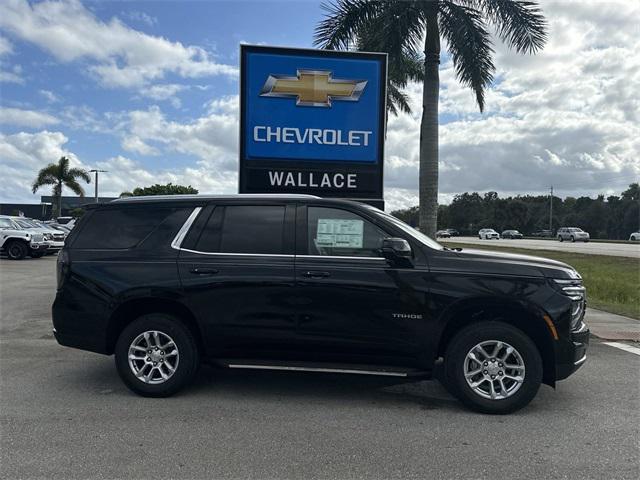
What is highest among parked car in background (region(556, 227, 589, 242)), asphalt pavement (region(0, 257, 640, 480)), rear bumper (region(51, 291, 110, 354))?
parked car in background (region(556, 227, 589, 242))

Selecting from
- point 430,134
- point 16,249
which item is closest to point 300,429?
point 430,134

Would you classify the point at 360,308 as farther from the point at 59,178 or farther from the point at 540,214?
the point at 540,214

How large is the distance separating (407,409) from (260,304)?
5.35 feet

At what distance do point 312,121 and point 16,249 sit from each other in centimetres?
1545

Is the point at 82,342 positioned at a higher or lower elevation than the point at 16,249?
lower

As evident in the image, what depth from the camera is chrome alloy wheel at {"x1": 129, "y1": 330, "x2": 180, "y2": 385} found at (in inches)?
189

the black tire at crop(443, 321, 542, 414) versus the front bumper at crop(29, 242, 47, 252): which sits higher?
the front bumper at crop(29, 242, 47, 252)

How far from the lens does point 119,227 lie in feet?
16.6

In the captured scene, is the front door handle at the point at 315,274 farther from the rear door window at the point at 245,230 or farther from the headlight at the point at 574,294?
the headlight at the point at 574,294

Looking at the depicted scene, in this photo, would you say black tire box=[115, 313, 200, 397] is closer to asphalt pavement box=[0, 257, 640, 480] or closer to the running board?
asphalt pavement box=[0, 257, 640, 480]

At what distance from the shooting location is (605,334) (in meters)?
7.86

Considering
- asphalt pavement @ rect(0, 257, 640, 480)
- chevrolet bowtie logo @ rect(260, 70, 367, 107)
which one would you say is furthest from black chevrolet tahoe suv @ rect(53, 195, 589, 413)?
chevrolet bowtie logo @ rect(260, 70, 367, 107)

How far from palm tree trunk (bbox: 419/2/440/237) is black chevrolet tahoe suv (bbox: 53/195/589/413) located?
749cm

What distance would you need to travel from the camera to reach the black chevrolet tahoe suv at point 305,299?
4.51 m
